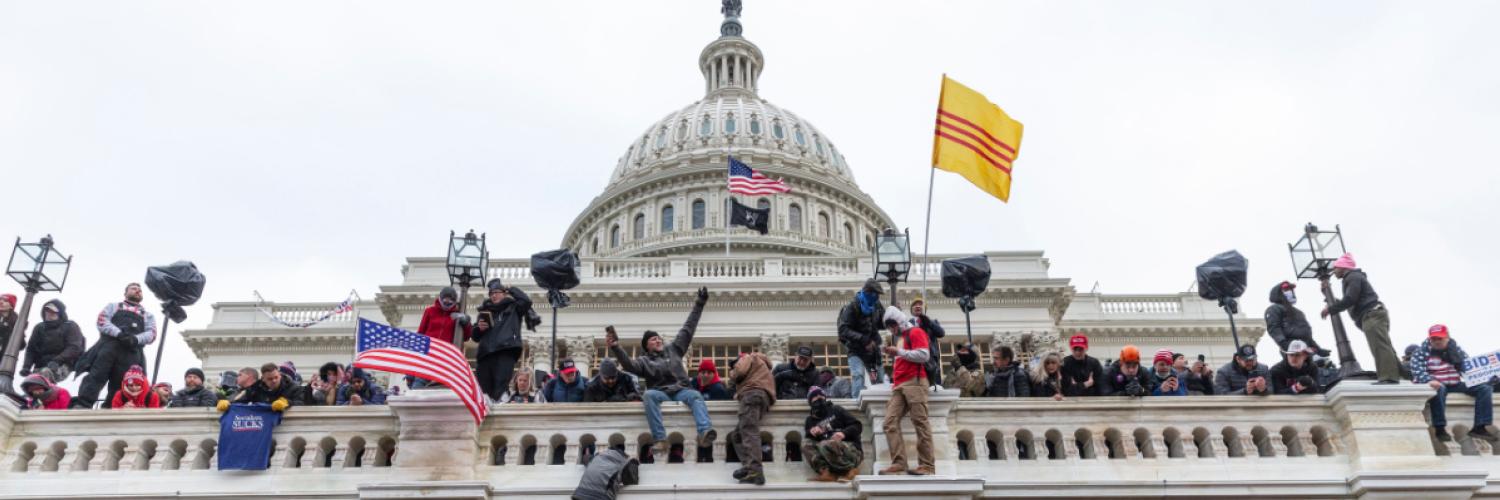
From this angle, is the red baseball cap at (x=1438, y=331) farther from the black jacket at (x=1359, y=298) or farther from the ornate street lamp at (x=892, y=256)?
the ornate street lamp at (x=892, y=256)

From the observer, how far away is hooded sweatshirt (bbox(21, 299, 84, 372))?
1306 cm

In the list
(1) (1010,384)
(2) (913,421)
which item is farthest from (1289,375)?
(2) (913,421)

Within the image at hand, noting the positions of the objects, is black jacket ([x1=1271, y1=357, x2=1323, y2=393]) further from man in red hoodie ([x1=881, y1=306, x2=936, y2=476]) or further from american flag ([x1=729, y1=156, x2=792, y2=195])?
american flag ([x1=729, y1=156, x2=792, y2=195])

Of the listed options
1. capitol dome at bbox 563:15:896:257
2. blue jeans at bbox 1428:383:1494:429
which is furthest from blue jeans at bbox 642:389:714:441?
capitol dome at bbox 563:15:896:257

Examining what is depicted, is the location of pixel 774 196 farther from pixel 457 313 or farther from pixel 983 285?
pixel 457 313

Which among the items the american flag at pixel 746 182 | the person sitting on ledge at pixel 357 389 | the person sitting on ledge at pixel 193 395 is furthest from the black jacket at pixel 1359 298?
the american flag at pixel 746 182

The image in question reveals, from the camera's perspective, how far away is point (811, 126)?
90000mm

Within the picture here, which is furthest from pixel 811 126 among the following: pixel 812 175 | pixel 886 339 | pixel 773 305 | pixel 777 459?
pixel 777 459

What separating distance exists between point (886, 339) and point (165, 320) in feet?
81.3

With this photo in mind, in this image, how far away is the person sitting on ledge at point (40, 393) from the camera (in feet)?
41.2

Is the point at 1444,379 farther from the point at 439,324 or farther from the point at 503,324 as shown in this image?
the point at 439,324

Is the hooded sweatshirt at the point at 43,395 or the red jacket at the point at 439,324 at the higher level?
the red jacket at the point at 439,324

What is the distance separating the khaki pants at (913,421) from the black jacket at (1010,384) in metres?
1.83

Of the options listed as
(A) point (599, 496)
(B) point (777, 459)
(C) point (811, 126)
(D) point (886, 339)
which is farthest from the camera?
(C) point (811, 126)
